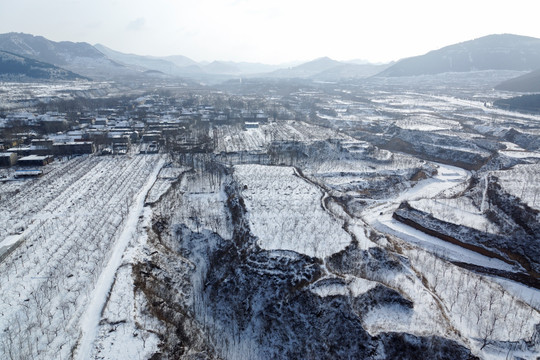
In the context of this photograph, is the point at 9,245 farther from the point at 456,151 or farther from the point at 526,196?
the point at 456,151

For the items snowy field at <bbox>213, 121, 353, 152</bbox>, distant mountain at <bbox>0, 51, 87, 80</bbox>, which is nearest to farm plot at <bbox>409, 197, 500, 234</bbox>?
snowy field at <bbox>213, 121, 353, 152</bbox>

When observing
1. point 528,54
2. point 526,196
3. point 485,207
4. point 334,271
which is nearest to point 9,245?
point 334,271

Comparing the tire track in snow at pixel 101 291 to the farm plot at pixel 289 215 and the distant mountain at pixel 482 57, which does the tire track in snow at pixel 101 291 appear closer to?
the farm plot at pixel 289 215

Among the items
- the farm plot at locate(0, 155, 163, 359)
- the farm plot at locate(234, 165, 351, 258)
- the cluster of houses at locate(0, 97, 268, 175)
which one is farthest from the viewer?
the cluster of houses at locate(0, 97, 268, 175)

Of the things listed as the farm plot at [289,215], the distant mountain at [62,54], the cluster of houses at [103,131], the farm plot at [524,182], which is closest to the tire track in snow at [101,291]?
the farm plot at [289,215]

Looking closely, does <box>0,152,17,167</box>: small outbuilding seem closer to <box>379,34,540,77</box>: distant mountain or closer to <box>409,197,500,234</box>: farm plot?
<box>409,197,500,234</box>: farm plot

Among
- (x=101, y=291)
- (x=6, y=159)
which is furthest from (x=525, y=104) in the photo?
(x=6, y=159)

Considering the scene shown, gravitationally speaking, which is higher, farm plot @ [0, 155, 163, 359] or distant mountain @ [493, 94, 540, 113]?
distant mountain @ [493, 94, 540, 113]

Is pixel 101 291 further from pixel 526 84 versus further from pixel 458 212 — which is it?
pixel 526 84
